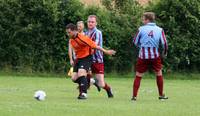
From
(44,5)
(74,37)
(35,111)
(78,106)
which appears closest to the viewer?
(35,111)

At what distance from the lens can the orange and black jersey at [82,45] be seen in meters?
14.6

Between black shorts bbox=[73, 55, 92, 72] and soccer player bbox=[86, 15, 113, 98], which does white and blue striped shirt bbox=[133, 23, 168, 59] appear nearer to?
black shorts bbox=[73, 55, 92, 72]

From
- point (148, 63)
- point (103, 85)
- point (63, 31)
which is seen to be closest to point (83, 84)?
point (103, 85)

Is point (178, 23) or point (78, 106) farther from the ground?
point (178, 23)

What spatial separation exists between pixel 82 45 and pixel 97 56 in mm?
1468

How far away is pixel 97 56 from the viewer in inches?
636

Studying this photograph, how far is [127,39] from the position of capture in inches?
1113

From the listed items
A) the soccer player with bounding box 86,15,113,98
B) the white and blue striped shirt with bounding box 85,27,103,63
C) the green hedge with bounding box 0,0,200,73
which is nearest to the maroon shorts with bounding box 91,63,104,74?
the soccer player with bounding box 86,15,113,98

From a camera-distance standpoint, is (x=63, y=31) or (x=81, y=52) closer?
(x=81, y=52)

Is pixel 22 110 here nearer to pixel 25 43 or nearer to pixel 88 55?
pixel 88 55

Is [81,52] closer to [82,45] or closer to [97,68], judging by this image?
[82,45]

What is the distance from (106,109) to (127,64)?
55.4ft

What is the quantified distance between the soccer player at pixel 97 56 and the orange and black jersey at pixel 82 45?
762 mm

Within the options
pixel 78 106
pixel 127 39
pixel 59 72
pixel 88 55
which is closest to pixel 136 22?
pixel 127 39
